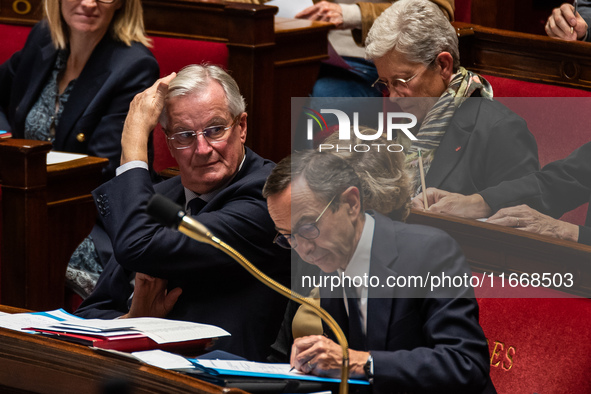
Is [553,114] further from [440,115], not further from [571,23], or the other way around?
[440,115]

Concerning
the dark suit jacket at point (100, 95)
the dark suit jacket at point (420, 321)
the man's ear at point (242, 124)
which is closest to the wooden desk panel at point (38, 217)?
the dark suit jacket at point (100, 95)

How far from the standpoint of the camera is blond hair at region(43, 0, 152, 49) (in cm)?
278

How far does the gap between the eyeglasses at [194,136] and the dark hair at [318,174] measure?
36 centimetres

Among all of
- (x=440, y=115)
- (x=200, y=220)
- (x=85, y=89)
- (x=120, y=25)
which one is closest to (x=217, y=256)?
(x=200, y=220)

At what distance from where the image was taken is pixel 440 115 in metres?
2.25

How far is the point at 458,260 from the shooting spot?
4.66ft

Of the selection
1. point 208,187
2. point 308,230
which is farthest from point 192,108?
point 308,230

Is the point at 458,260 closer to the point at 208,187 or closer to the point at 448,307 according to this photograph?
the point at 448,307

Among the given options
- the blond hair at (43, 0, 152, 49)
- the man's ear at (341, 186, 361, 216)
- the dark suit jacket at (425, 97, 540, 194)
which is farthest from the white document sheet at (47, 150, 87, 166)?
the man's ear at (341, 186, 361, 216)

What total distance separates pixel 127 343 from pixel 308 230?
0.34m

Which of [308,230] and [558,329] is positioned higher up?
[308,230]

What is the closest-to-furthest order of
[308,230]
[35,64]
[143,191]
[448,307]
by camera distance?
[448,307]
[308,230]
[143,191]
[35,64]

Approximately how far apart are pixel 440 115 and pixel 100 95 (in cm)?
105

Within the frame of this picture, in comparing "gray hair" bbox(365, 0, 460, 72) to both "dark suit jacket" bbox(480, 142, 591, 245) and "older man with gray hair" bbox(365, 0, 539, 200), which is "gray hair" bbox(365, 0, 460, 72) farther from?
"dark suit jacket" bbox(480, 142, 591, 245)
